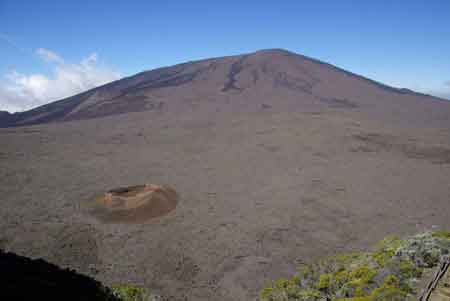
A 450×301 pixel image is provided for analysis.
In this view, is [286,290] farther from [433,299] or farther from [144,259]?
[144,259]

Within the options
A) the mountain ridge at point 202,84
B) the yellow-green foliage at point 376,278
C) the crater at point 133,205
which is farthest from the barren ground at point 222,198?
the mountain ridge at point 202,84

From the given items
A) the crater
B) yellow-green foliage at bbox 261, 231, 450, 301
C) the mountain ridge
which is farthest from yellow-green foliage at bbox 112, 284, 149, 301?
the mountain ridge

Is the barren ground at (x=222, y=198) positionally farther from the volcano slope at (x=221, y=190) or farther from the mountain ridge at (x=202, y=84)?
the mountain ridge at (x=202, y=84)

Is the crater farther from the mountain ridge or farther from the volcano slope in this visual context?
the mountain ridge

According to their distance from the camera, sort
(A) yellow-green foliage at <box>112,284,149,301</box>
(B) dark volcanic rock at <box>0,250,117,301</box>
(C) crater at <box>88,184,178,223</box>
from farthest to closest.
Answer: (C) crater at <box>88,184,178,223</box> < (A) yellow-green foliage at <box>112,284,149,301</box> < (B) dark volcanic rock at <box>0,250,117,301</box>

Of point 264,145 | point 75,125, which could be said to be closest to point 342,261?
point 264,145

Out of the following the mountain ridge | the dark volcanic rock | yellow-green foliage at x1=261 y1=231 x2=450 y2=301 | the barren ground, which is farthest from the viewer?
the mountain ridge

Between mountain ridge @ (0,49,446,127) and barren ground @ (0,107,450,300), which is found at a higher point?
mountain ridge @ (0,49,446,127)
